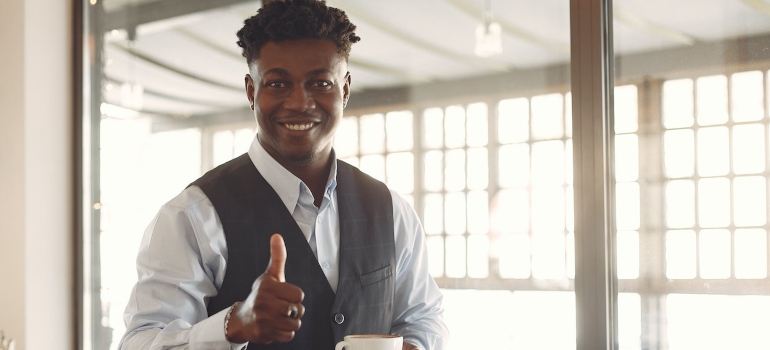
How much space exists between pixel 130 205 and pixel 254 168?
66.7 inches

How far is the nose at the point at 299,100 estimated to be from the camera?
5.06 ft

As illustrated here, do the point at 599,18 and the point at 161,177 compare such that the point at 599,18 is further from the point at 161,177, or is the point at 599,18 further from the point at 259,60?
the point at 161,177

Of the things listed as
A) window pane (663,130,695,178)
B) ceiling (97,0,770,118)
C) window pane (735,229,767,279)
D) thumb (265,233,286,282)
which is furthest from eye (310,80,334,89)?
window pane (735,229,767,279)

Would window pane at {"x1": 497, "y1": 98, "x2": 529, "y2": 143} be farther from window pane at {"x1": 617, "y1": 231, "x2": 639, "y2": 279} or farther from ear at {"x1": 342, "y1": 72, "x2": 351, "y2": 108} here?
ear at {"x1": 342, "y1": 72, "x2": 351, "y2": 108}

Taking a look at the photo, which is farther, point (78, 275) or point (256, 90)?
point (78, 275)

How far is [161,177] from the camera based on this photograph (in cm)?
312

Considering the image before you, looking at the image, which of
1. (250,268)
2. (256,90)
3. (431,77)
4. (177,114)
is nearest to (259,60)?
(256,90)

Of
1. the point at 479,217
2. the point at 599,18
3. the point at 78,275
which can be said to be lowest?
the point at 78,275

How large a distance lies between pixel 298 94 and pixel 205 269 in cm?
36

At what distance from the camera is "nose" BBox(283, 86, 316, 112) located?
5.06 feet

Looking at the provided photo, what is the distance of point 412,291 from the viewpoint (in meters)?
1.78

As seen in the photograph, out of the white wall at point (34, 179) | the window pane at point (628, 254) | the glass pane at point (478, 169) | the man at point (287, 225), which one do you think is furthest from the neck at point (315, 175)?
the white wall at point (34, 179)

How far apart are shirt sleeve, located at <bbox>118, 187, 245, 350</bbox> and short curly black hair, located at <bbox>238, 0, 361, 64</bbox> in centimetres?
32

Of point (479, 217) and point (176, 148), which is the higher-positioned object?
point (176, 148)
